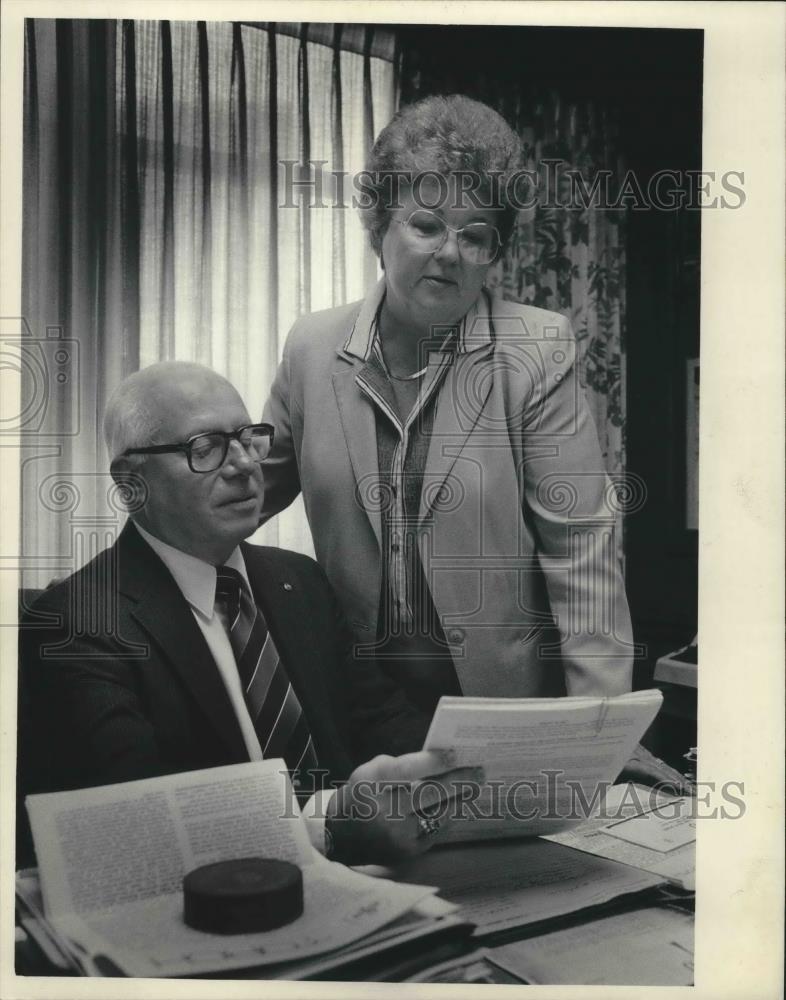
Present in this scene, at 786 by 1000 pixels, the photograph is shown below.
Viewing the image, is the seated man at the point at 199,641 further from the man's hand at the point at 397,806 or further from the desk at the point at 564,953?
the desk at the point at 564,953

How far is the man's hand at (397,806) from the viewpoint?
137 centimetres

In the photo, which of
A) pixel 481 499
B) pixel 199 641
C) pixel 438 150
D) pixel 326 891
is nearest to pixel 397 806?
pixel 326 891

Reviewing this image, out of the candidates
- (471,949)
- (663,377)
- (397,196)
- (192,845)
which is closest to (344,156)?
(397,196)

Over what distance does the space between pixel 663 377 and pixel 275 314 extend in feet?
2.17

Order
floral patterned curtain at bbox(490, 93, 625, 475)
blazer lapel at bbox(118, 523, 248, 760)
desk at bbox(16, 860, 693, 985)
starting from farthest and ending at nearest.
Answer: floral patterned curtain at bbox(490, 93, 625, 475) → blazer lapel at bbox(118, 523, 248, 760) → desk at bbox(16, 860, 693, 985)

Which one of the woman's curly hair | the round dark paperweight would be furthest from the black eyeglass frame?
the round dark paperweight

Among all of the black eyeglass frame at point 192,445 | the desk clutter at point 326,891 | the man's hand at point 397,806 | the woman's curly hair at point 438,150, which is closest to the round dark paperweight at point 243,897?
the desk clutter at point 326,891

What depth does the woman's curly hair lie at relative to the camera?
144 centimetres

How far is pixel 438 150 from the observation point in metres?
1.44

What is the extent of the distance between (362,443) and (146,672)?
487 millimetres

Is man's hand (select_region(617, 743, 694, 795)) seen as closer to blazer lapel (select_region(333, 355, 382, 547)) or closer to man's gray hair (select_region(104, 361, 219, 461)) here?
blazer lapel (select_region(333, 355, 382, 547))

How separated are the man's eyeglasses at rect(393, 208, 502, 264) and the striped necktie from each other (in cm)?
61

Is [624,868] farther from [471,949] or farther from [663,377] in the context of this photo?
[663,377]

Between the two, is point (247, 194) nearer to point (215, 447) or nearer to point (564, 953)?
point (215, 447)
